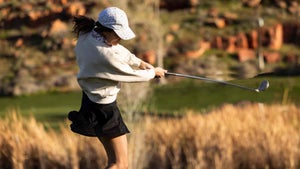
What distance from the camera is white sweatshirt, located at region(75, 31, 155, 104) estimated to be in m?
5.04

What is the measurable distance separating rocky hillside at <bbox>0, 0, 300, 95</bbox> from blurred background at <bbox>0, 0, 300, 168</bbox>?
0.13 ft

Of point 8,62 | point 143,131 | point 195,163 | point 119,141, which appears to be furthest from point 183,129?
point 8,62

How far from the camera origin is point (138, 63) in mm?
5312

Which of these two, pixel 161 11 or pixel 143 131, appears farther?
pixel 161 11

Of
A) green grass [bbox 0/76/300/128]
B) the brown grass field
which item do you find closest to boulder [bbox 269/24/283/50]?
green grass [bbox 0/76/300/128]

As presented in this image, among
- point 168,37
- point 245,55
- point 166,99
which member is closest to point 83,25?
point 166,99

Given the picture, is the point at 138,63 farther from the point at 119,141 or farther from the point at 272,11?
the point at 272,11

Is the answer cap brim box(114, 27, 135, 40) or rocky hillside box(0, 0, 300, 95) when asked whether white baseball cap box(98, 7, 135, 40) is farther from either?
rocky hillside box(0, 0, 300, 95)

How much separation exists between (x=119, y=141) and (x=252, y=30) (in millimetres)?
37273

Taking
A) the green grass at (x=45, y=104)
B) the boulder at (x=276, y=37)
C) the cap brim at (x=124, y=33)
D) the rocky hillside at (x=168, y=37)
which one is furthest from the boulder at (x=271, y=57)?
the cap brim at (x=124, y=33)

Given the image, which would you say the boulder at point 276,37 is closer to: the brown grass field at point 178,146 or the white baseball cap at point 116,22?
the brown grass field at point 178,146

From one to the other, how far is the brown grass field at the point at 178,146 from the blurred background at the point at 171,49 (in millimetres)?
9060

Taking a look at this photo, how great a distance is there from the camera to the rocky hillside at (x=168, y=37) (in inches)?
1212

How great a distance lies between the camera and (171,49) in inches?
1524
